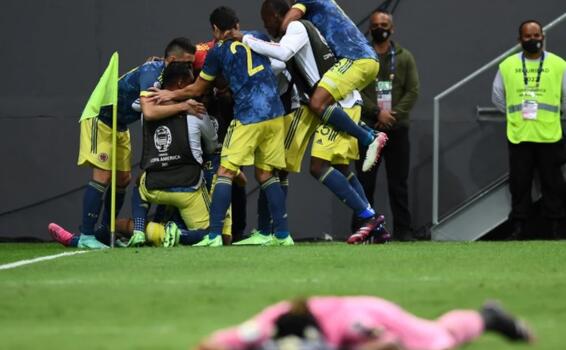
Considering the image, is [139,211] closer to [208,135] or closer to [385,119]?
[208,135]

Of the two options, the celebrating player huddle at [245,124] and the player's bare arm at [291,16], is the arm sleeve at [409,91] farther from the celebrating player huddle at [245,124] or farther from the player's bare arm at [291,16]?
the player's bare arm at [291,16]

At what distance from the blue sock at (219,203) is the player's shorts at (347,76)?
116cm

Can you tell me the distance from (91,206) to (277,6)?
243 centimetres

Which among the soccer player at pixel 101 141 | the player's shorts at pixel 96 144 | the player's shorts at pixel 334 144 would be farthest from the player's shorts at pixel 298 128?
the player's shorts at pixel 96 144

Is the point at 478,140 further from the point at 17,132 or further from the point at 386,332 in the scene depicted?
the point at 386,332

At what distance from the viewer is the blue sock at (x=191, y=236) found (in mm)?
12023

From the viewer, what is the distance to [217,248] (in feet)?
36.7

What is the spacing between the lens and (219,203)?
1147 centimetres

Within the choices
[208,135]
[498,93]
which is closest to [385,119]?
[498,93]

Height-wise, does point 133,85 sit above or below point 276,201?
above

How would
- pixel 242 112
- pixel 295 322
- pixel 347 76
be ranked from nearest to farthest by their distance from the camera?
pixel 295 322 → pixel 242 112 → pixel 347 76

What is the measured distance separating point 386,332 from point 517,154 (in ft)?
30.1

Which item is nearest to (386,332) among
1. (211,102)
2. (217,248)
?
(217,248)

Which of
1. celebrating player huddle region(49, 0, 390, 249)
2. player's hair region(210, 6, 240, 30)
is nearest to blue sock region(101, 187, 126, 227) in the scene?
celebrating player huddle region(49, 0, 390, 249)
